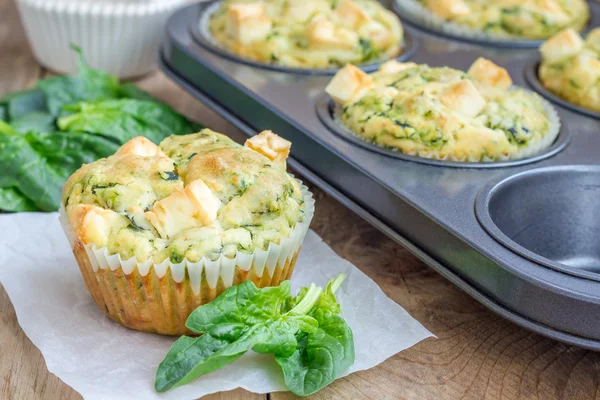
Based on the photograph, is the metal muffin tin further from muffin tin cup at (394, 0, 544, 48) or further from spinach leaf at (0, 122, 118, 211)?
spinach leaf at (0, 122, 118, 211)

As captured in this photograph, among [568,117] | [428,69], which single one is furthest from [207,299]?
[568,117]

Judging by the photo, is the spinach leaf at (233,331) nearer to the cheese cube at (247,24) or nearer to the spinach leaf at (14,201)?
the spinach leaf at (14,201)

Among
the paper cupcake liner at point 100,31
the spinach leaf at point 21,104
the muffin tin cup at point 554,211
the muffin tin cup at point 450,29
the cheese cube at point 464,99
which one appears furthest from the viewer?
the paper cupcake liner at point 100,31

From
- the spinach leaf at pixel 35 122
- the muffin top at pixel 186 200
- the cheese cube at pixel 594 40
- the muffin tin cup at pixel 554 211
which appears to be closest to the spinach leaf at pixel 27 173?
the spinach leaf at pixel 35 122

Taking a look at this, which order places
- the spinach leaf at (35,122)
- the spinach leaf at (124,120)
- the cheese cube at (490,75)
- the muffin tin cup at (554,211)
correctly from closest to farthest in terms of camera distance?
the muffin tin cup at (554,211) → the cheese cube at (490,75) → the spinach leaf at (124,120) → the spinach leaf at (35,122)

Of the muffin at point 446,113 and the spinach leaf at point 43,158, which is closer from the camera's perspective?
the muffin at point 446,113
